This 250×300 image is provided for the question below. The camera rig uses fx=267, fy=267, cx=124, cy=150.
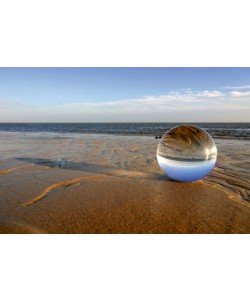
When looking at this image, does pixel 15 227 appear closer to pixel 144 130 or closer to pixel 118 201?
pixel 118 201

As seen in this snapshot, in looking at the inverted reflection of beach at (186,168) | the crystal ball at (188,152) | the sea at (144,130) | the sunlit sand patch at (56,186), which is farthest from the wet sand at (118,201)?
the sea at (144,130)

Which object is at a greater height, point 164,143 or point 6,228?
point 164,143

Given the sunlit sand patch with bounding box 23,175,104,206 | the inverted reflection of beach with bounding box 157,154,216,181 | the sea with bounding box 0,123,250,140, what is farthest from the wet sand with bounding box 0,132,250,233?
the sea with bounding box 0,123,250,140

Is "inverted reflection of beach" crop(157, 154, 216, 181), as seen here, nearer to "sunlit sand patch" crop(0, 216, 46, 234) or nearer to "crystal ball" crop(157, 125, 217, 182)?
"crystal ball" crop(157, 125, 217, 182)

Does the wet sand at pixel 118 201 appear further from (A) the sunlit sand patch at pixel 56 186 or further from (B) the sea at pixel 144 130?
(B) the sea at pixel 144 130

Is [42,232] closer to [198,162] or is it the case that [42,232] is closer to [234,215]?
[234,215]

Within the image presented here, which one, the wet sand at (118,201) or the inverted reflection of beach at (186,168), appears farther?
the inverted reflection of beach at (186,168)

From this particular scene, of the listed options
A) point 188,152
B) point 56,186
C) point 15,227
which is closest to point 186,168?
point 188,152

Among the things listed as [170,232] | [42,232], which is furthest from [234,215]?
[42,232]
